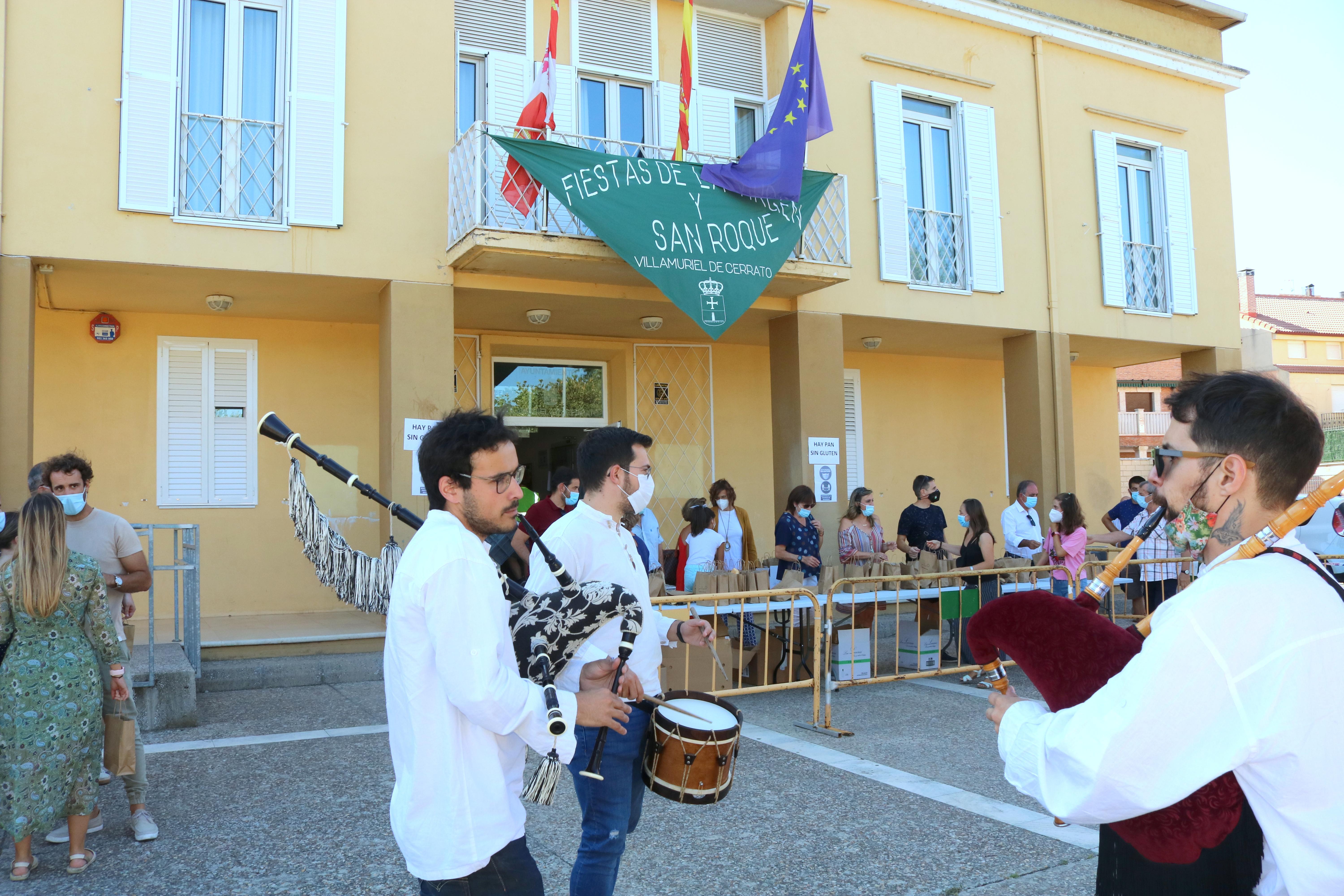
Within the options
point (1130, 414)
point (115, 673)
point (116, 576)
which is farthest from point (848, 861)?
point (1130, 414)

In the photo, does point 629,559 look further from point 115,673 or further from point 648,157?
point 648,157

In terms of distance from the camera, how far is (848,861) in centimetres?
442

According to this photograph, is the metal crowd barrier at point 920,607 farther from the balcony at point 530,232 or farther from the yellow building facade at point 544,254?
the balcony at point 530,232

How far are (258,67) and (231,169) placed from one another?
1120 mm

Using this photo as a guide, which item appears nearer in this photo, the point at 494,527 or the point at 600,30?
the point at 494,527

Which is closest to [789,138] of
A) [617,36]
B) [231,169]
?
[617,36]

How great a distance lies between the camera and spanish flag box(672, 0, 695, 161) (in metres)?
10.3

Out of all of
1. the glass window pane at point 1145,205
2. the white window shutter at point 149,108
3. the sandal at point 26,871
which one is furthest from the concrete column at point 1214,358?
the sandal at point 26,871

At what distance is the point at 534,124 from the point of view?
9680 millimetres

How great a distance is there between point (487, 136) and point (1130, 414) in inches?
1492

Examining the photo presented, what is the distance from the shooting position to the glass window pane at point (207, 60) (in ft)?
31.1

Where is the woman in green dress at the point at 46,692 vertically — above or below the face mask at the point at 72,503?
below

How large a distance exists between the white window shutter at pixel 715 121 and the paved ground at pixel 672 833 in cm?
721

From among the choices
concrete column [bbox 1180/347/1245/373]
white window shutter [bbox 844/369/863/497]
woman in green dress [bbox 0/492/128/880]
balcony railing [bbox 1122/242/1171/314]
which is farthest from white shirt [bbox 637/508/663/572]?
concrete column [bbox 1180/347/1245/373]
